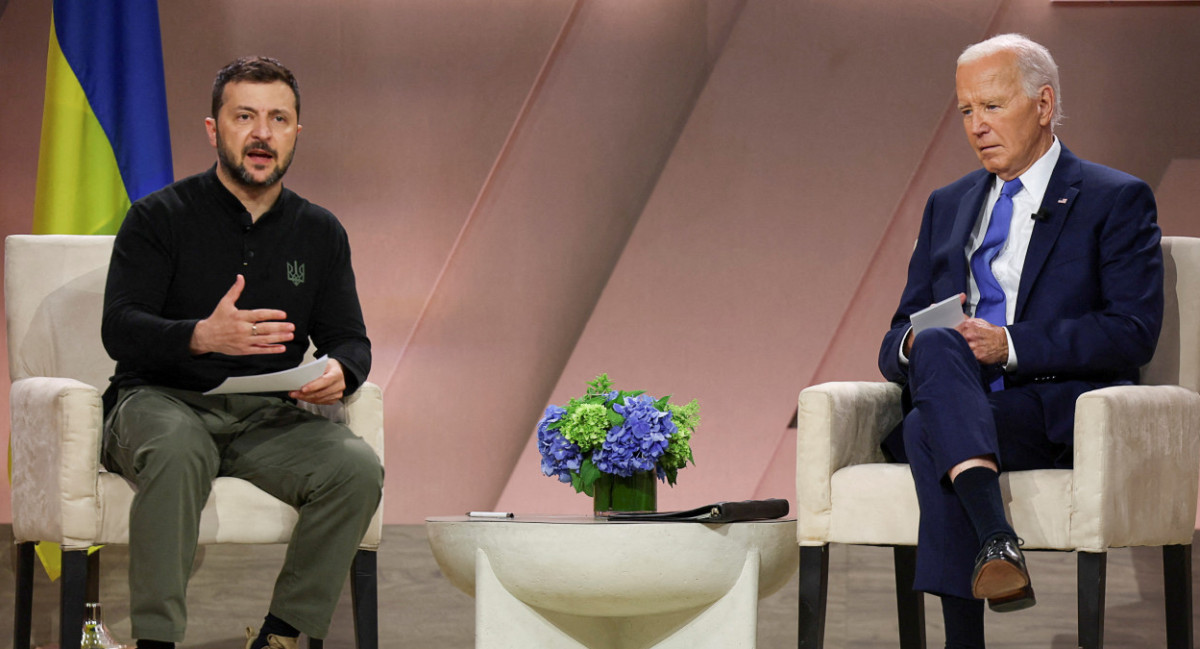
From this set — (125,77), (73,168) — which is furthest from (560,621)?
(125,77)

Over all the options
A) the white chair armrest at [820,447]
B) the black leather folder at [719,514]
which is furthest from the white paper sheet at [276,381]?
the white chair armrest at [820,447]

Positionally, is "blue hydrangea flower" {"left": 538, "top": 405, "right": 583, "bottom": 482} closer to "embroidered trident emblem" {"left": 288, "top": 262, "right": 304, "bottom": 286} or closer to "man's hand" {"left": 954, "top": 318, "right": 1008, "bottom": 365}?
"embroidered trident emblem" {"left": 288, "top": 262, "right": 304, "bottom": 286}

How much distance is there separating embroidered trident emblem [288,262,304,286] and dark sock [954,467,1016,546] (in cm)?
148

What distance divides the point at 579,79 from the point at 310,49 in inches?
32.5

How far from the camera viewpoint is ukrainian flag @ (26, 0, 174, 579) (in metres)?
3.28

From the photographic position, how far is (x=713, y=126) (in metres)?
3.68

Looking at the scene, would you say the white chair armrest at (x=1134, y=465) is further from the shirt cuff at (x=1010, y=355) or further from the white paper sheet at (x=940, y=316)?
the white paper sheet at (x=940, y=316)

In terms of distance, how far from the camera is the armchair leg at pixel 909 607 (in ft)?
9.19

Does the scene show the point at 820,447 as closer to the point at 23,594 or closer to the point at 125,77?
the point at 23,594

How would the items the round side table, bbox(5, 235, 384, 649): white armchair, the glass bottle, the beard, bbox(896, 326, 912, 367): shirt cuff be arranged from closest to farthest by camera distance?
1. the round side table
2. bbox(5, 235, 384, 649): white armchair
3. bbox(896, 326, 912, 367): shirt cuff
4. the beard
5. the glass bottle

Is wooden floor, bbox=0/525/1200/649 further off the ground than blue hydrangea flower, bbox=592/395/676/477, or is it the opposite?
blue hydrangea flower, bbox=592/395/676/477

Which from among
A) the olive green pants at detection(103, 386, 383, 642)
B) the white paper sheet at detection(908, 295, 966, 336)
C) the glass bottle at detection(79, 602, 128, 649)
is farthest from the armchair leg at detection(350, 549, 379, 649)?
the white paper sheet at detection(908, 295, 966, 336)

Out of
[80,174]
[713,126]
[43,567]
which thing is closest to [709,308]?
[713,126]

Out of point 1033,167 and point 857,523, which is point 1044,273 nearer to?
point 1033,167
